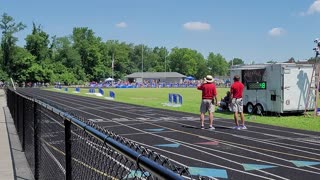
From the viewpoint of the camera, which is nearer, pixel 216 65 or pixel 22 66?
pixel 22 66

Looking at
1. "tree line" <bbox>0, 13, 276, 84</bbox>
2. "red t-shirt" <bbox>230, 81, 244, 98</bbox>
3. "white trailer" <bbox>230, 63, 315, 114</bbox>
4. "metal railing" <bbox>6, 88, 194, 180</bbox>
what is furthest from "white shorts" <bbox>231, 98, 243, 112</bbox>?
"tree line" <bbox>0, 13, 276, 84</bbox>

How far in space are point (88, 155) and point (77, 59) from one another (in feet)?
410

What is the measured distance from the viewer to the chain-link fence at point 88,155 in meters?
2.05

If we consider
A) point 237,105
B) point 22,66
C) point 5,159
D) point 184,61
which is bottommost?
point 5,159

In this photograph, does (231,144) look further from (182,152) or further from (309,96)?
(309,96)

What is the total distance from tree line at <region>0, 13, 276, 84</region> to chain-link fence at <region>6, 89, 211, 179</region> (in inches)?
4009

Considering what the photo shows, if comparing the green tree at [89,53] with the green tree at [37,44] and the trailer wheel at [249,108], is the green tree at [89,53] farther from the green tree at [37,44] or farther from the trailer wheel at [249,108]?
the trailer wheel at [249,108]

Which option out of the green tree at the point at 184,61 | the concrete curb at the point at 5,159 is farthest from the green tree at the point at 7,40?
the concrete curb at the point at 5,159

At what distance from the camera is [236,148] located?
36.3 feet

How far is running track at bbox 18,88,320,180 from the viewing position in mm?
8312

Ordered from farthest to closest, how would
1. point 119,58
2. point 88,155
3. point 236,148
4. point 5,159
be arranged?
point 119,58 → point 236,148 → point 5,159 → point 88,155

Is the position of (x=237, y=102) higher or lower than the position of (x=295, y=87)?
lower

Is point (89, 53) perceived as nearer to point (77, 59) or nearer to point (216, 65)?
point (77, 59)

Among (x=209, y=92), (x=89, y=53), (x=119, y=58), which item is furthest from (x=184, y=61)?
(x=209, y=92)
